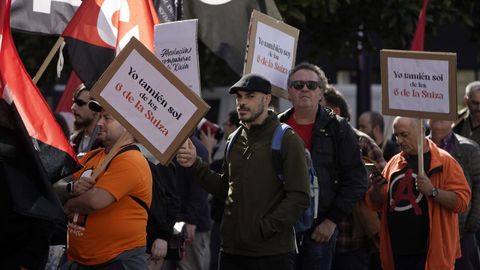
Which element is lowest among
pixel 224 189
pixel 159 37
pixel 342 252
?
pixel 342 252

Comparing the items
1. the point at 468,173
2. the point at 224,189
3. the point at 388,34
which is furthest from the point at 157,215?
the point at 388,34

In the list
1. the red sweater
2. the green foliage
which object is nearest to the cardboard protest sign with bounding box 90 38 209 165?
the red sweater

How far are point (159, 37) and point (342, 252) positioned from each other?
83.4 inches

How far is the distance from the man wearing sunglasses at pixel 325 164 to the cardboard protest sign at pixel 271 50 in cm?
39

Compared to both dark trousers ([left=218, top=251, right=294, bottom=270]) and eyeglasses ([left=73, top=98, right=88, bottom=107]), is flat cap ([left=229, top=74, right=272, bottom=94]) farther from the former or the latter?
eyeglasses ([left=73, top=98, right=88, bottom=107])

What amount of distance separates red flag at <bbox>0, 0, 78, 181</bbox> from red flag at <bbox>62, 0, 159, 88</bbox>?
1.50m

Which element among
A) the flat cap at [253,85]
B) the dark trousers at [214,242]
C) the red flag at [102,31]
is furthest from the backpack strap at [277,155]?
the dark trousers at [214,242]

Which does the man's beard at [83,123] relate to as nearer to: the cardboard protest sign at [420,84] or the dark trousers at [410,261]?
the cardboard protest sign at [420,84]

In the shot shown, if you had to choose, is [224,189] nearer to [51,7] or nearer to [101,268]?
[101,268]

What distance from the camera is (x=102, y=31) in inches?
318

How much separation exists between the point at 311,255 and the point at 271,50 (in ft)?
5.29

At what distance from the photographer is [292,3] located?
1246 cm

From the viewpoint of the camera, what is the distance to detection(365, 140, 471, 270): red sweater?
26.2 ft

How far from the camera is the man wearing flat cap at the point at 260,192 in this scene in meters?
6.77
